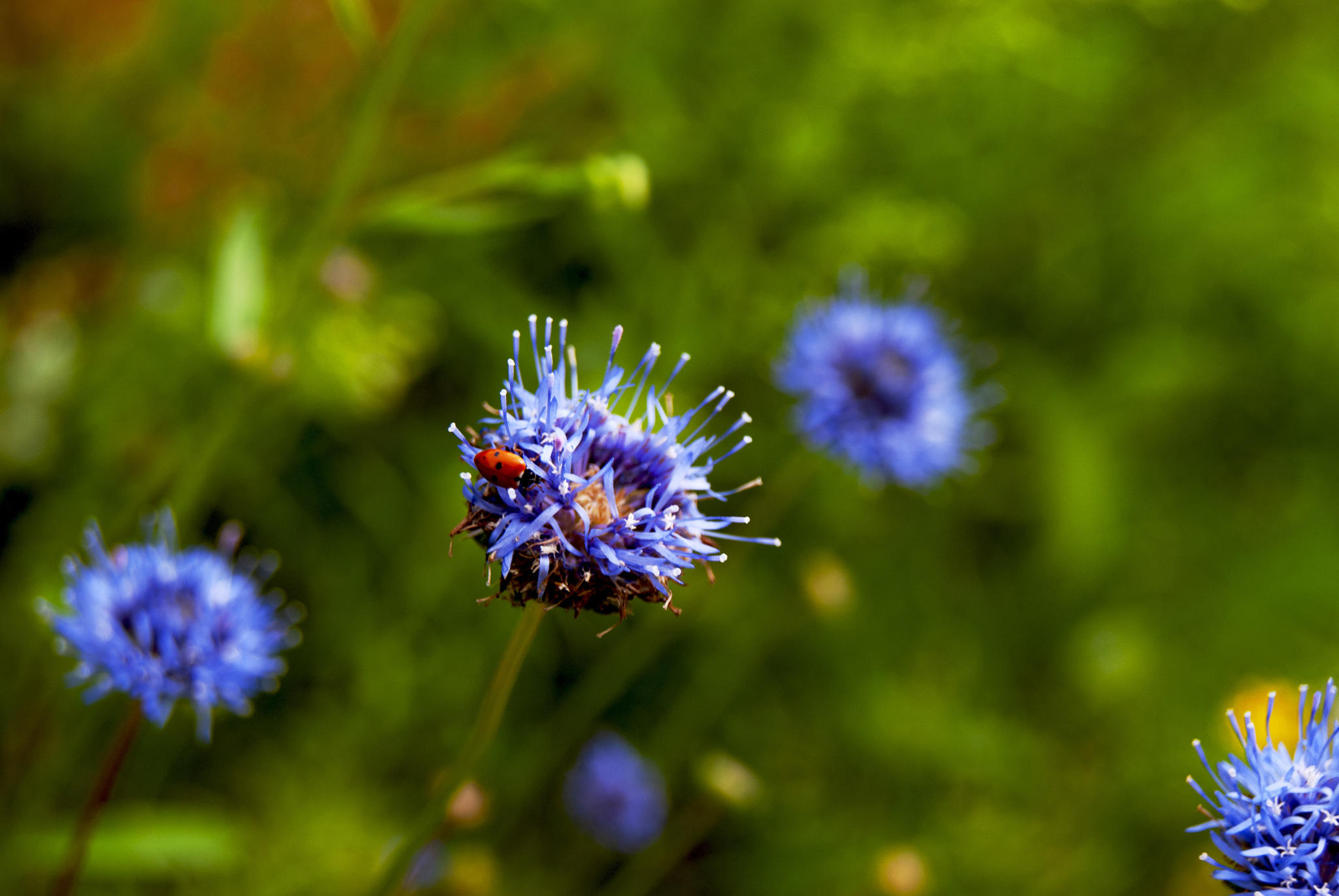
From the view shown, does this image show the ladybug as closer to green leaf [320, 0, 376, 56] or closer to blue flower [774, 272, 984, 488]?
green leaf [320, 0, 376, 56]

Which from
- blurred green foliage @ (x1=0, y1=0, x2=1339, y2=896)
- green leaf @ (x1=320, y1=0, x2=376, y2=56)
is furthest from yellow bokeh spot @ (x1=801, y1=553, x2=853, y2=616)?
green leaf @ (x1=320, y1=0, x2=376, y2=56)

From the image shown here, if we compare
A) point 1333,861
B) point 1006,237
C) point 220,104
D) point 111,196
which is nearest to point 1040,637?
point 1006,237

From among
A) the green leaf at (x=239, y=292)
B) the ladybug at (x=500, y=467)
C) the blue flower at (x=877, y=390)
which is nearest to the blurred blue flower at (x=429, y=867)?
the green leaf at (x=239, y=292)

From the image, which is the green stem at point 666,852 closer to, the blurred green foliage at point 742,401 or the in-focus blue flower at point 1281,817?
the blurred green foliage at point 742,401

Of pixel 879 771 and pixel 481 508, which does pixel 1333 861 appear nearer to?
pixel 481 508

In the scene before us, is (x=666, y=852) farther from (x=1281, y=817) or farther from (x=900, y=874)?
(x=1281, y=817)

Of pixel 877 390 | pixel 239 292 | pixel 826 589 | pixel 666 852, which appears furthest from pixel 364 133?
pixel 666 852
